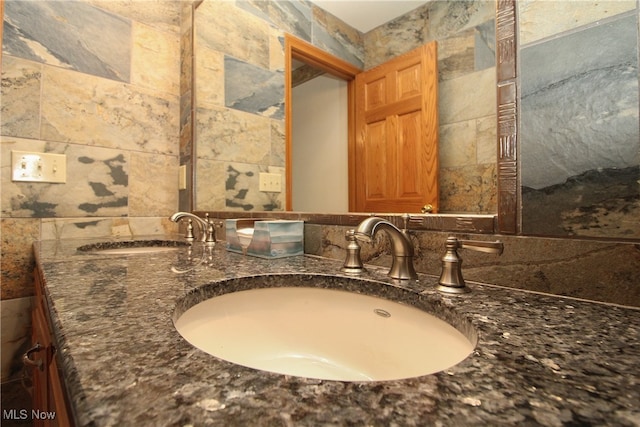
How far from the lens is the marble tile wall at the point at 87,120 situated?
4.03ft

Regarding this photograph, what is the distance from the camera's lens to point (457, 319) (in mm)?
443

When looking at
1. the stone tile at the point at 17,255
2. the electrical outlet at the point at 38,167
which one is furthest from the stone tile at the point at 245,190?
the stone tile at the point at 17,255

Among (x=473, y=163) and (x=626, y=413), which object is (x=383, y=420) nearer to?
(x=626, y=413)

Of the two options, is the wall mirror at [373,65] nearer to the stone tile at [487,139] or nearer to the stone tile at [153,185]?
the stone tile at [487,139]

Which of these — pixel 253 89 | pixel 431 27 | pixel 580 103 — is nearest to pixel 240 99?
pixel 253 89

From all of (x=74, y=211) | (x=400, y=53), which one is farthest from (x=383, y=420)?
(x=74, y=211)

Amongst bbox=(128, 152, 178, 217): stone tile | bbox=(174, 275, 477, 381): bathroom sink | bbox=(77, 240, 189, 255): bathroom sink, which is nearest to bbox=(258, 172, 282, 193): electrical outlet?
bbox=(77, 240, 189, 255): bathroom sink

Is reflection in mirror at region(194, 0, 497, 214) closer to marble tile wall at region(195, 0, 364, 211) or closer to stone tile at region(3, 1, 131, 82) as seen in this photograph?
marble tile wall at region(195, 0, 364, 211)

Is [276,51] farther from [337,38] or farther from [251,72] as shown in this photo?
[337,38]

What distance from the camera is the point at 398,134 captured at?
35.7 inches

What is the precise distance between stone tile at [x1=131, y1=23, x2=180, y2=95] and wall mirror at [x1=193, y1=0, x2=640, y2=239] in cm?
20

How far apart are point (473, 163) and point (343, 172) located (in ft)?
1.56

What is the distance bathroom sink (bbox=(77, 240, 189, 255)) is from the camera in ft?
4.02

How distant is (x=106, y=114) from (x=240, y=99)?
607 millimetres
